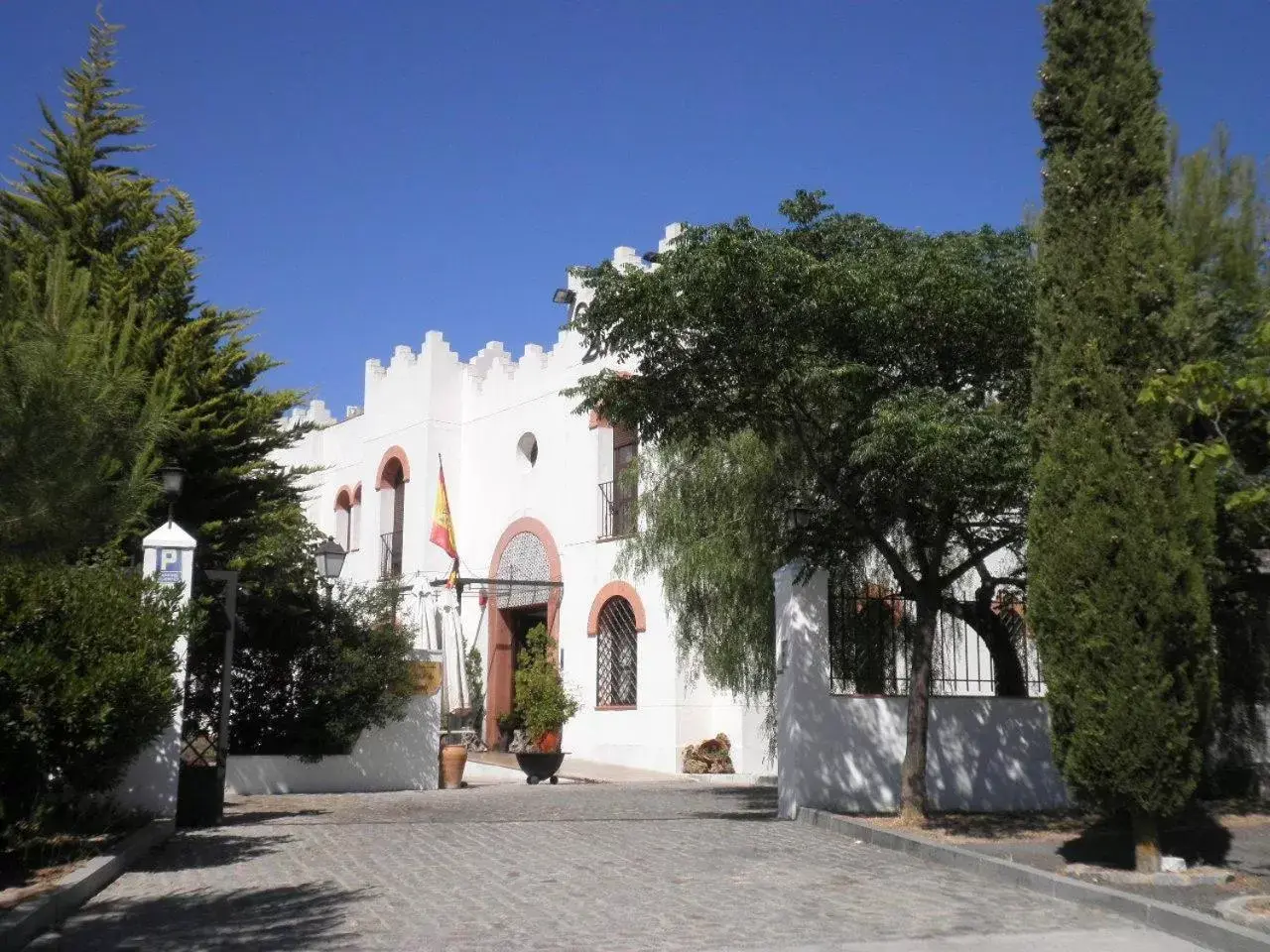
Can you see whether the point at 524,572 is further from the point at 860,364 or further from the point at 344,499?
the point at 860,364

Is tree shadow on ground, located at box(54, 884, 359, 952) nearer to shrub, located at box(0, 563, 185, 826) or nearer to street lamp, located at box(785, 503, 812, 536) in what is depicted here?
shrub, located at box(0, 563, 185, 826)

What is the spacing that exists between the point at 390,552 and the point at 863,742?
1496 centimetres

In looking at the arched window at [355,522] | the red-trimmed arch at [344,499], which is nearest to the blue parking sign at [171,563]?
the arched window at [355,522]

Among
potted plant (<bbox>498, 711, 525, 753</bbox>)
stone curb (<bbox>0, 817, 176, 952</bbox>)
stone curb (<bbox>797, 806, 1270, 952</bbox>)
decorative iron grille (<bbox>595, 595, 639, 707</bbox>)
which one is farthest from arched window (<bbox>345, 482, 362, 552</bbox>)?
stone curb (<bbox>797, 806, 1270, 952</bbox>)

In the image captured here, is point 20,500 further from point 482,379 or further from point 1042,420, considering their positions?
point 482,379

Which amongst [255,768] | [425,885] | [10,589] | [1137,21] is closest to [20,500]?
[10,589]

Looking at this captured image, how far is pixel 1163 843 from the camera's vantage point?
1021cm

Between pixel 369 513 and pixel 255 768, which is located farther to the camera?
pixel 369 513

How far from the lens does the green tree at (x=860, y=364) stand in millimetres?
11180

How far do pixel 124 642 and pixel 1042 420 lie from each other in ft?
22.0

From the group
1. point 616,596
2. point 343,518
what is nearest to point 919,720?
point 616,596

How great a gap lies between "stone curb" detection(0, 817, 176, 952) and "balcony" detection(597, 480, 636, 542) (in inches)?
446

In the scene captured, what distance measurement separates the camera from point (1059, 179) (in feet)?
30.6

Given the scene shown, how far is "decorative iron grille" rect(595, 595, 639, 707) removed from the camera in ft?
69.4
